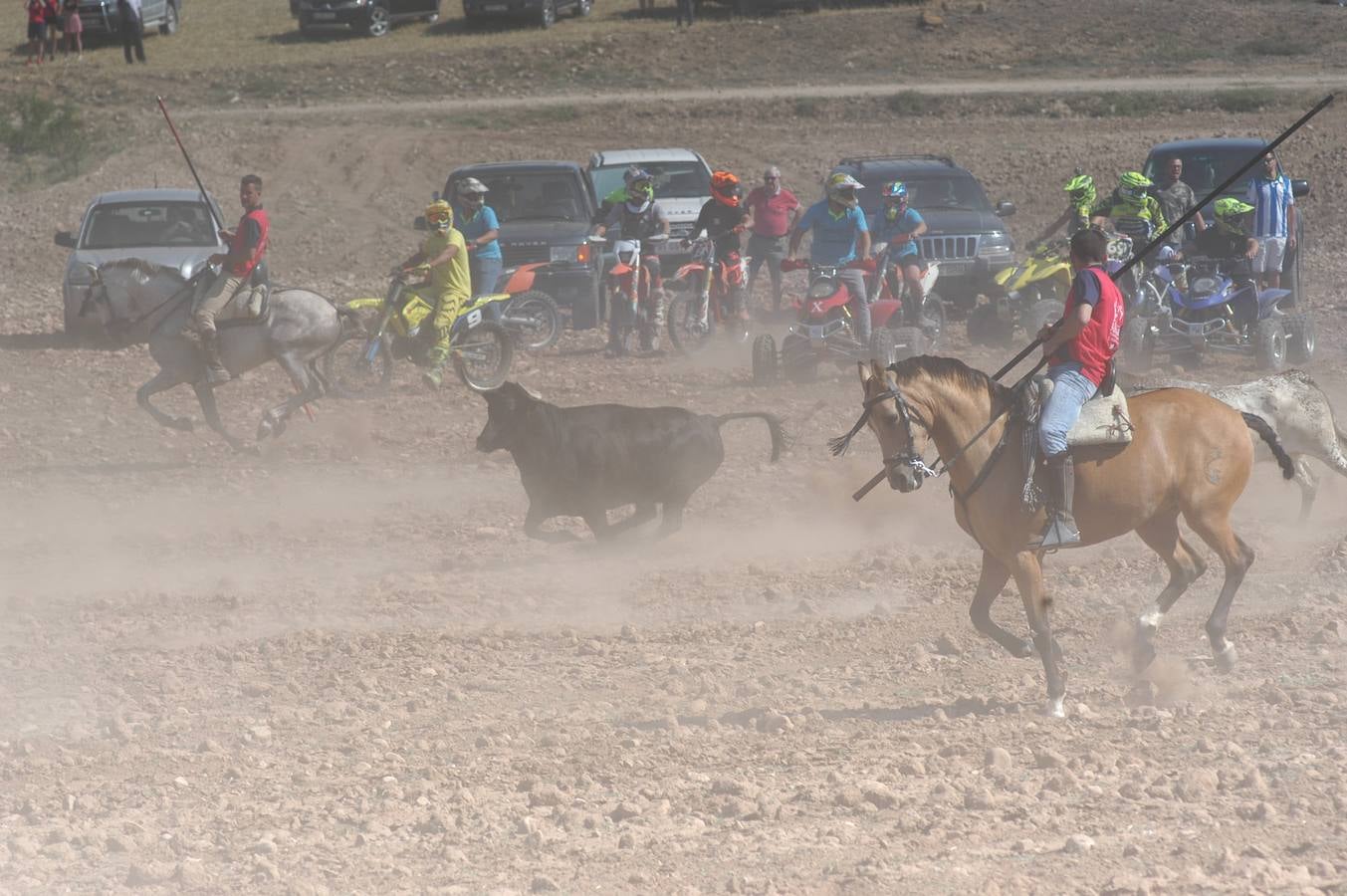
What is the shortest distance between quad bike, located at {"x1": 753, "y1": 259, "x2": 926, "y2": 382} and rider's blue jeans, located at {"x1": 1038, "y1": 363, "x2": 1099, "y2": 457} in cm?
827

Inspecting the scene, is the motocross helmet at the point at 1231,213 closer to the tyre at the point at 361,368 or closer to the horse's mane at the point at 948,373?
the tyre at the point at 361,368

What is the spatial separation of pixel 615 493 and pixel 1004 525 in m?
3.83

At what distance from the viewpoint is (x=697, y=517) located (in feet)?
41.9

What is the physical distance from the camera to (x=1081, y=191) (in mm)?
17531

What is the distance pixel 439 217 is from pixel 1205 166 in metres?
10.2

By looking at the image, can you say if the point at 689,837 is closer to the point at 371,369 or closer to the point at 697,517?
the point at 697,517

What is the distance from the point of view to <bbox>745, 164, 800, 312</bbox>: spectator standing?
66.8 feet

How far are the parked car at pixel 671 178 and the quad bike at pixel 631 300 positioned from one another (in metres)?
3.94

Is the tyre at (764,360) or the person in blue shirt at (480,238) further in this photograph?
the person in blue shirt at (480,238)

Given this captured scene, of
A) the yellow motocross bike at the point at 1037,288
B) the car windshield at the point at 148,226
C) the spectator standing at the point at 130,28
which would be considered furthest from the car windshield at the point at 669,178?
the spectator standing at the point at 130,28

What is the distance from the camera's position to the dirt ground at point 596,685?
668cm

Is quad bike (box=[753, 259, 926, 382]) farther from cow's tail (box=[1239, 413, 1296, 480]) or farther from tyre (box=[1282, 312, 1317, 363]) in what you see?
cow's tail (box=[1239, 413, 1296, 480])

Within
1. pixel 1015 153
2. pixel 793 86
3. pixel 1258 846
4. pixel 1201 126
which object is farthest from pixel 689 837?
pixel 793 86

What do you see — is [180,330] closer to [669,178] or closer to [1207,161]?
[669,178]
